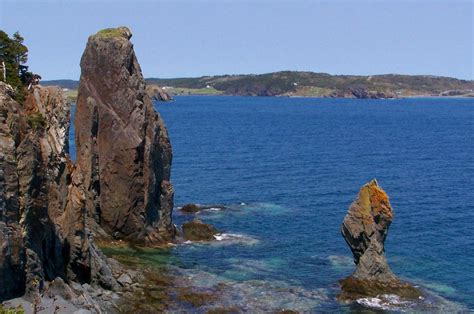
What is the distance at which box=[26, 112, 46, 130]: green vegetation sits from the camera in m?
43.0

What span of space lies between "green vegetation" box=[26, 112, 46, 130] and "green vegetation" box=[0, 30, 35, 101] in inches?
183

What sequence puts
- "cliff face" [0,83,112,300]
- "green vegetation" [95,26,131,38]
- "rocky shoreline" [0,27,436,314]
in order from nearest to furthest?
"cliff face" [0,83,112,300]
"rocky shoreline" [0,27,436,314]
"green vegetation" [95,26,131,38]

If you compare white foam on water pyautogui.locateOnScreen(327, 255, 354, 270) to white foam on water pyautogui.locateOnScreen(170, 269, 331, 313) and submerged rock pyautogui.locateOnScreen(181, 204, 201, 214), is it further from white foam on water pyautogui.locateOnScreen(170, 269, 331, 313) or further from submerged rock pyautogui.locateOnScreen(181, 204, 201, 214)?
submerged rock pyautogui.locateOnScreen(181, 204, 201, 214)

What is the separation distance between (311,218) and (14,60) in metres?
39.2

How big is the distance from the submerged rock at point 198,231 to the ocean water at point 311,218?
5.17ft

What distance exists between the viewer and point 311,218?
7644 centimetres

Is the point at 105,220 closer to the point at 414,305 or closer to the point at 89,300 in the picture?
the point at 89,300

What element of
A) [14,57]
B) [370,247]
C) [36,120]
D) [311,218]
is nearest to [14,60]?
[14,57]

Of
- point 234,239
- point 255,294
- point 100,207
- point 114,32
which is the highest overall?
point 114,32

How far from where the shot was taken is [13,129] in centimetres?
3988

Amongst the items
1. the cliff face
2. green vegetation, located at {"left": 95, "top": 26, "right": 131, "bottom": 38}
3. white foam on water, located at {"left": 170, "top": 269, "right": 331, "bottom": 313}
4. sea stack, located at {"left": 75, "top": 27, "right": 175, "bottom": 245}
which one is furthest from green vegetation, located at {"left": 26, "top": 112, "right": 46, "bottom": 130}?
green vegetation, located at {"left": 95, "top": 26, "right": 131, "bottom": 38}

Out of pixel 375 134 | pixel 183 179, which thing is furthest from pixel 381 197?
pixel 375 134

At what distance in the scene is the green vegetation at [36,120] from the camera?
43.0 m

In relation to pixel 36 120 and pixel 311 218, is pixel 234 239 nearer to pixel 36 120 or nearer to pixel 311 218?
pixel 311 218
